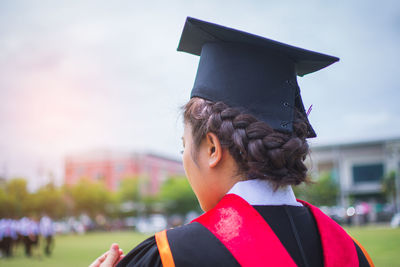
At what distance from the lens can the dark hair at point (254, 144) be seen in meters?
1.19

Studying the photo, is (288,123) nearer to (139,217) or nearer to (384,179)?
(384,179)

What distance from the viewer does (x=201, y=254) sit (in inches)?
42.6

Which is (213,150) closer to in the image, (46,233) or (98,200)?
(46,233)

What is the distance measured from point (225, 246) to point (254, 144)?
12.1 inches

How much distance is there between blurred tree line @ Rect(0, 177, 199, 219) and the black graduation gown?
105 feet

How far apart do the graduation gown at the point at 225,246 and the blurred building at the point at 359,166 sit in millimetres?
48047

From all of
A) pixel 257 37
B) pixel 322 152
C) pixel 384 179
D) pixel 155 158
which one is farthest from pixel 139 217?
pixel 257 37

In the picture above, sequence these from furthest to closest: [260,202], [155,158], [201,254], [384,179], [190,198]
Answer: [155,158] < [190,198] < [384,179] < [260,202] < [201,254]

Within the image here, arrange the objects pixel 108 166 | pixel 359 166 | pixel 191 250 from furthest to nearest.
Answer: pixel 108 166, pixel 359 166, pixel 191 250

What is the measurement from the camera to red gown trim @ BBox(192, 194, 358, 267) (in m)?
1.10

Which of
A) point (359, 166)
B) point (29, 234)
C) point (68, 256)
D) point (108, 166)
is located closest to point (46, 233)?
point (29, 234)

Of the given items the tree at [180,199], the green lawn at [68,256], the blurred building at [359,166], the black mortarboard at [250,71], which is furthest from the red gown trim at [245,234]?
the blurred building at [359,166]

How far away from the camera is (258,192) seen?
→ 1207mm

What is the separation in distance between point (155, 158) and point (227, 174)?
67374 mm
